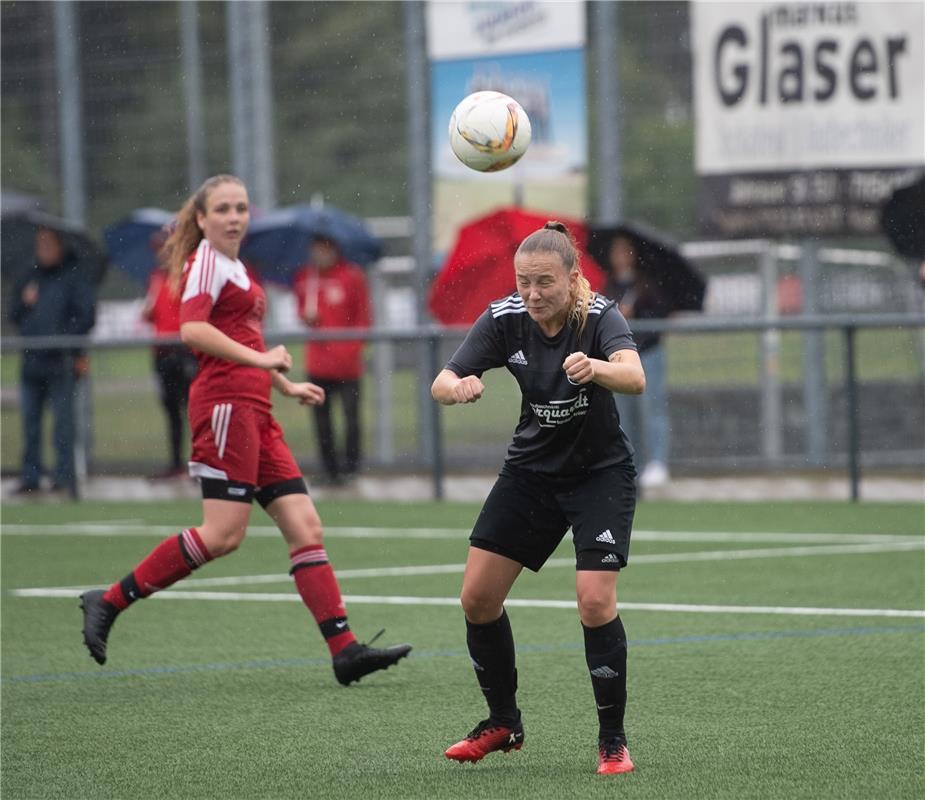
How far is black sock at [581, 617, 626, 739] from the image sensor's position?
18.3 ft

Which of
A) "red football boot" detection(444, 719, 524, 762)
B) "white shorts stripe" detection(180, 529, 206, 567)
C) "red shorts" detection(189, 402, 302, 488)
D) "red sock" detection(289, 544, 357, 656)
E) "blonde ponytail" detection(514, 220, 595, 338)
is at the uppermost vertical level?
"blonde ponytail" detection(514, 220, 595, 338)

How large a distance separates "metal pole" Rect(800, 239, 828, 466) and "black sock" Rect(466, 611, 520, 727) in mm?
9779

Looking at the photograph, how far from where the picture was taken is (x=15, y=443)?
1678cm

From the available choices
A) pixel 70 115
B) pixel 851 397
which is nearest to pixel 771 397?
pixel 851 397

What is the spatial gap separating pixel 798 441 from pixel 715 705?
32.0 ft

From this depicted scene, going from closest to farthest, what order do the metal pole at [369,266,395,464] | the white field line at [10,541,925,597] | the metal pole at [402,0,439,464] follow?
the white field line at [10,541,925,597], the metal pole at [402,0,439,464], the metal pole at [369,266,395,464]

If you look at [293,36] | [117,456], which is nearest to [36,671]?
[117,456]

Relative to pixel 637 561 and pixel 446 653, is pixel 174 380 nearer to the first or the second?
pixel 637 561

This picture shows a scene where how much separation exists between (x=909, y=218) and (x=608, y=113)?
2901mm

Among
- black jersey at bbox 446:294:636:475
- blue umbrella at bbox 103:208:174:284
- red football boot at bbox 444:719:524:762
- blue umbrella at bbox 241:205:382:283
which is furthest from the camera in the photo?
blue umbrella at bbox 103:208:174:284

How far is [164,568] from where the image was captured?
24.3 ft

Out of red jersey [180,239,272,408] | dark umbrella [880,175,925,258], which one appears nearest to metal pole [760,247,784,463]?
dark umbrella [880,175,925,258]

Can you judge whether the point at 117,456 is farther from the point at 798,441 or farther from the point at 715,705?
the point at 715,705

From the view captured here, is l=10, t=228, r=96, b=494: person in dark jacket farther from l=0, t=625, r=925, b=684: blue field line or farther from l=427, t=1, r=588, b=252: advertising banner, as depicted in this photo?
l=0, t=625, r=925, b=684: blue field line
